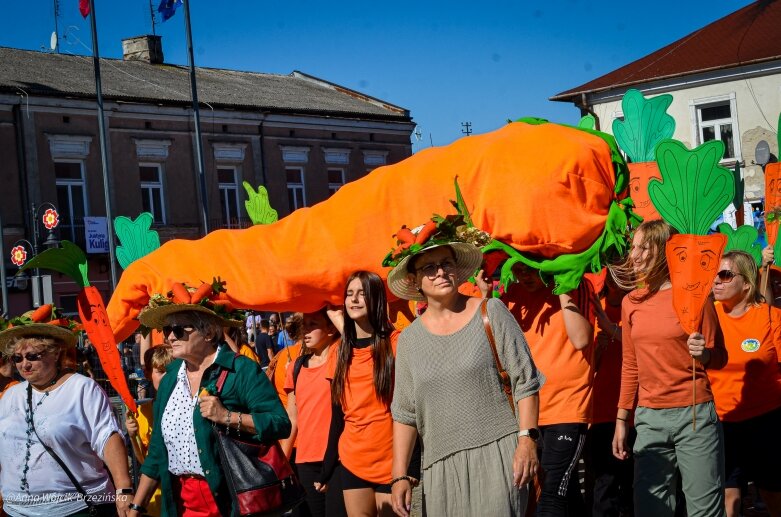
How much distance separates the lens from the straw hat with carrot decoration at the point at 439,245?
5117mm

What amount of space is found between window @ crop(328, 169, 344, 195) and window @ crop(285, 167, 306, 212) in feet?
4.02

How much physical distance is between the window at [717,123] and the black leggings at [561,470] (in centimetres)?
2642

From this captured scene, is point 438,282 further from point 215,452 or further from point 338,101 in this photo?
point 338,101

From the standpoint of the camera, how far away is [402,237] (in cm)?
521

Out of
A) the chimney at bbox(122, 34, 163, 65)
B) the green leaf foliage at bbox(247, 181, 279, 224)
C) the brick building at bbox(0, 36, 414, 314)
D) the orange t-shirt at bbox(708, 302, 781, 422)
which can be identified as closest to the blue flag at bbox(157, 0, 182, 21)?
the brick building at bbox(0, 36, 414, 314)

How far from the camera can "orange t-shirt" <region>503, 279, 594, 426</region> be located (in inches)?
243

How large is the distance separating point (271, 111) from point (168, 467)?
31.4 m

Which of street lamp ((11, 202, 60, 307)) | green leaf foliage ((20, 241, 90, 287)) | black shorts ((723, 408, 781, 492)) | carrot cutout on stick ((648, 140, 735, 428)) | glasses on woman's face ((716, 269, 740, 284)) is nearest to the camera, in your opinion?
carrot cutout on stick ((648, 140, 735, 428))

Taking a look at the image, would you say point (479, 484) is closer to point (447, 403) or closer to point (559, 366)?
point (447, 403)

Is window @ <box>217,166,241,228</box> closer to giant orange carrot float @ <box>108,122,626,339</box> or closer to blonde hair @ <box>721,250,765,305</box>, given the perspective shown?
giant orange carrot float @ <box>108,122,626,339</box>

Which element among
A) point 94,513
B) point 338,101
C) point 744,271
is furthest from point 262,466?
point 338,101

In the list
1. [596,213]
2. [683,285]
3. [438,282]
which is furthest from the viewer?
[596,213]

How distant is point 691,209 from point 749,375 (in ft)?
4.31

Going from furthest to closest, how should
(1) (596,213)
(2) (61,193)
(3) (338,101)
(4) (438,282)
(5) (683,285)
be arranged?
(3) (338,101) → (2) (61,193) → (1) (596,213) → (5) (683,285) → (4) (438,282)
